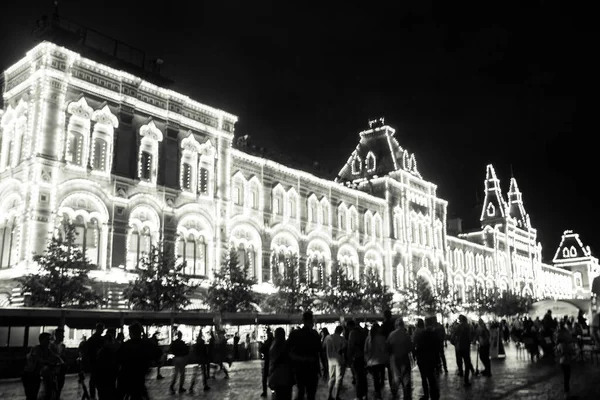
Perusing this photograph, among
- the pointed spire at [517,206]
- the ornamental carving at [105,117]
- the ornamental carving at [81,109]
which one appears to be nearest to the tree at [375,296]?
the ornamental carving at [105,117]

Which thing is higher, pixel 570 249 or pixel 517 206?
pixel 517 206

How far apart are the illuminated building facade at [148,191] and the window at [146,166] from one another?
6cm

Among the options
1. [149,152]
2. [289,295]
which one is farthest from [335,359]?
[289,295]

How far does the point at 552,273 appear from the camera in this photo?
113 metres

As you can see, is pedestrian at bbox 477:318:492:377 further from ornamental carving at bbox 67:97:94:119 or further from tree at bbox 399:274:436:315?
tree at bbox 399:274:436:315

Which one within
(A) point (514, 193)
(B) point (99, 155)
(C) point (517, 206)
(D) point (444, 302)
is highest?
(A) point (514, 193)

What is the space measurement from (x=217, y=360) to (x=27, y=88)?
17.6 meters

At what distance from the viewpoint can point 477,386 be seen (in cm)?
1579

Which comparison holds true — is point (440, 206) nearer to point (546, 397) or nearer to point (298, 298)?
point (298, 298)

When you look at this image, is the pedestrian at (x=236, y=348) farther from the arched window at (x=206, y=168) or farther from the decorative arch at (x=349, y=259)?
the decorative arch at (x=349, y=259)

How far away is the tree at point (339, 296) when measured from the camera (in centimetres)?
4292

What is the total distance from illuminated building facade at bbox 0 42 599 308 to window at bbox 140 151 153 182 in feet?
0.19

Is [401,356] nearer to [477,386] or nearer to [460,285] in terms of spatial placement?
[477,386]

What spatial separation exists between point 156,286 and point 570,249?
122197 mm
